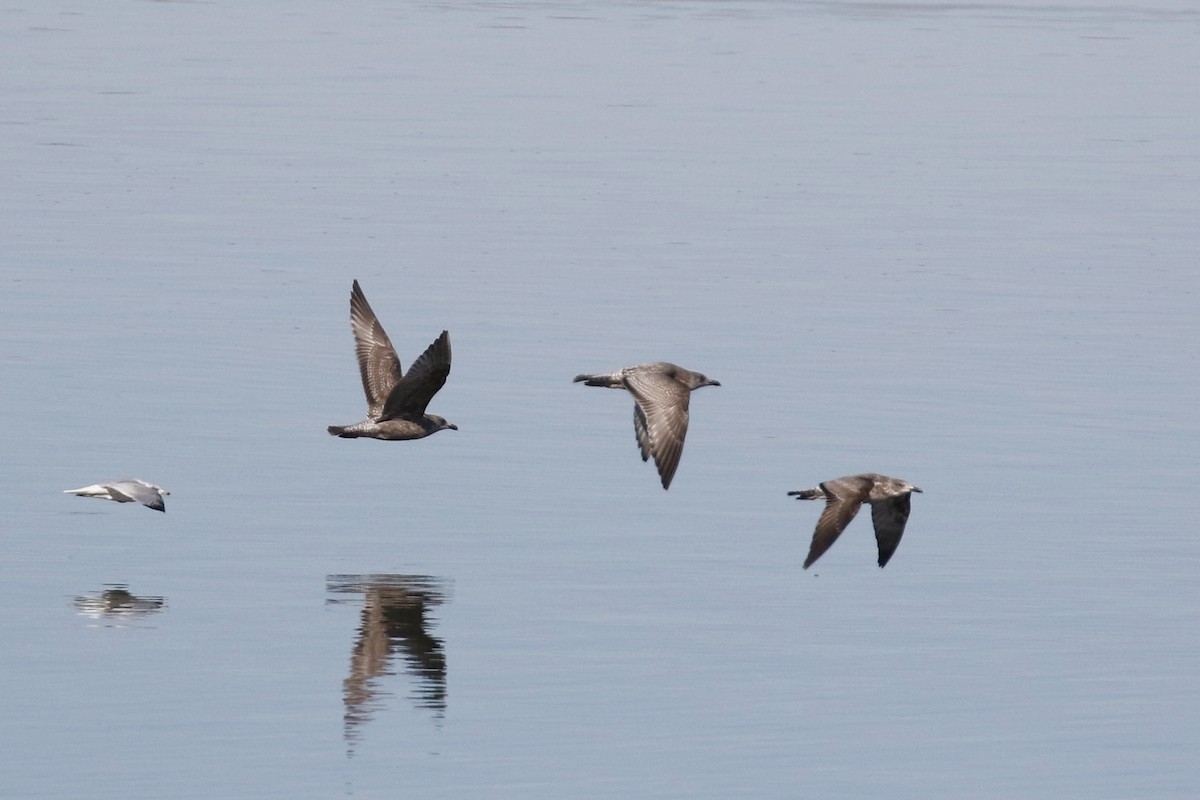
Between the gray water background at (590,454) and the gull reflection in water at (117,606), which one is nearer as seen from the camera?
the gray water background at (590,454)

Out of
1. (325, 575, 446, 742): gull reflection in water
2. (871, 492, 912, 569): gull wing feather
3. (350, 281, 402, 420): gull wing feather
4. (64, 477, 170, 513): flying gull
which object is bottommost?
(325, 575, 446, 742): gull reflection in water

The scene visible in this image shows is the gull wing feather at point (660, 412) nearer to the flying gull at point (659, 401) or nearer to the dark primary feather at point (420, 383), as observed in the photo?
the flying gull at point (659, 401)

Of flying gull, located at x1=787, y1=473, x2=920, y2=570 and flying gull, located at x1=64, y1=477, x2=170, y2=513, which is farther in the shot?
flying gull, located at x1=64, y1=477, x2=170, y2=513

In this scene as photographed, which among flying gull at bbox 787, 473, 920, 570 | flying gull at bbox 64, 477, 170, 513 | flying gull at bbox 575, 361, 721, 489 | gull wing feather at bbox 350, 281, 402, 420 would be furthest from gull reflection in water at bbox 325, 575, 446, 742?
flying gull at bbox 787, 473, 920, 570

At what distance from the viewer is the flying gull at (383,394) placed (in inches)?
738

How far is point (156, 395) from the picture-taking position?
22.9 m

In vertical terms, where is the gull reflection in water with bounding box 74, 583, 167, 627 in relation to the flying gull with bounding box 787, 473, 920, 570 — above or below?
below

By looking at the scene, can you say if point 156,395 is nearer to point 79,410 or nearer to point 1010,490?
point 79,410

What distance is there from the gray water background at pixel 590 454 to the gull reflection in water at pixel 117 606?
53 millimetres

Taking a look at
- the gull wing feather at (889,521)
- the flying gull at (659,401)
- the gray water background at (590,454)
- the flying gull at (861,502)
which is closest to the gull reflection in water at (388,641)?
the gray water background at (590,454)

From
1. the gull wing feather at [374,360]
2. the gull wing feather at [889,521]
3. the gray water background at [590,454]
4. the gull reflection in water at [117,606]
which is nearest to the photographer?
the gray water background at [590,454]

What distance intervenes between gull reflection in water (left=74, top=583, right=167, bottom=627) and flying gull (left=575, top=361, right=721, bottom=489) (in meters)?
3.39

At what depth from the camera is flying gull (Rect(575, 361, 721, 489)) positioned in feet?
57.1

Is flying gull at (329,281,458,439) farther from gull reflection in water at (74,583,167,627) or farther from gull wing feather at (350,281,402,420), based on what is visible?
gull reflection in water at (74,583,167,627)
